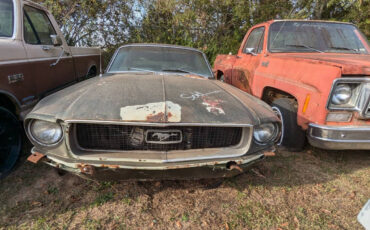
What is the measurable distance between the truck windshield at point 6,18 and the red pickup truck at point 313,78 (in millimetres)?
3580

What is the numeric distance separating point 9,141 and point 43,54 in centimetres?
141

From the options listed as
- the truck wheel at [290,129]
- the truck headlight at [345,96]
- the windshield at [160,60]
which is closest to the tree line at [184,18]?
the windshield at [160,60]

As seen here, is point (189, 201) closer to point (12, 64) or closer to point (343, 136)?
point (343, 136)

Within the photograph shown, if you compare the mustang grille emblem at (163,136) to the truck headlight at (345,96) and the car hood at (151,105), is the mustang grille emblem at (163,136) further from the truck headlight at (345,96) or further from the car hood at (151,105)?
the truck headlight at (345,96)

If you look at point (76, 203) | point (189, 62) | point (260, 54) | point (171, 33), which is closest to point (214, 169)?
point (76, 203)

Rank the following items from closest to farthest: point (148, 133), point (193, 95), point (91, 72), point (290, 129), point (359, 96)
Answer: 1. point (148, 133)
2. point (193, 95)
3. point (359, 96)
4. point (290, 129)
5. point (91, 72)

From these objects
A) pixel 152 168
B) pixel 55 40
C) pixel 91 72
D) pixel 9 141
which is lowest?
pixel 9 141

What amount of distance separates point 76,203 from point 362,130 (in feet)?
10.3

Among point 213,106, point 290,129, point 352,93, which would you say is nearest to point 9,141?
point 213,106

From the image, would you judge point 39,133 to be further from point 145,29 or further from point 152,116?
point 145,29

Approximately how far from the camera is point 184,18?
8.77 metres

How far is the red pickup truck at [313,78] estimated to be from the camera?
8.08 ft

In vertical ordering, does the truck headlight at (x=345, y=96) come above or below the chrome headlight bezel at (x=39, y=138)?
above

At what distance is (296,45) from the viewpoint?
12.1 feet
